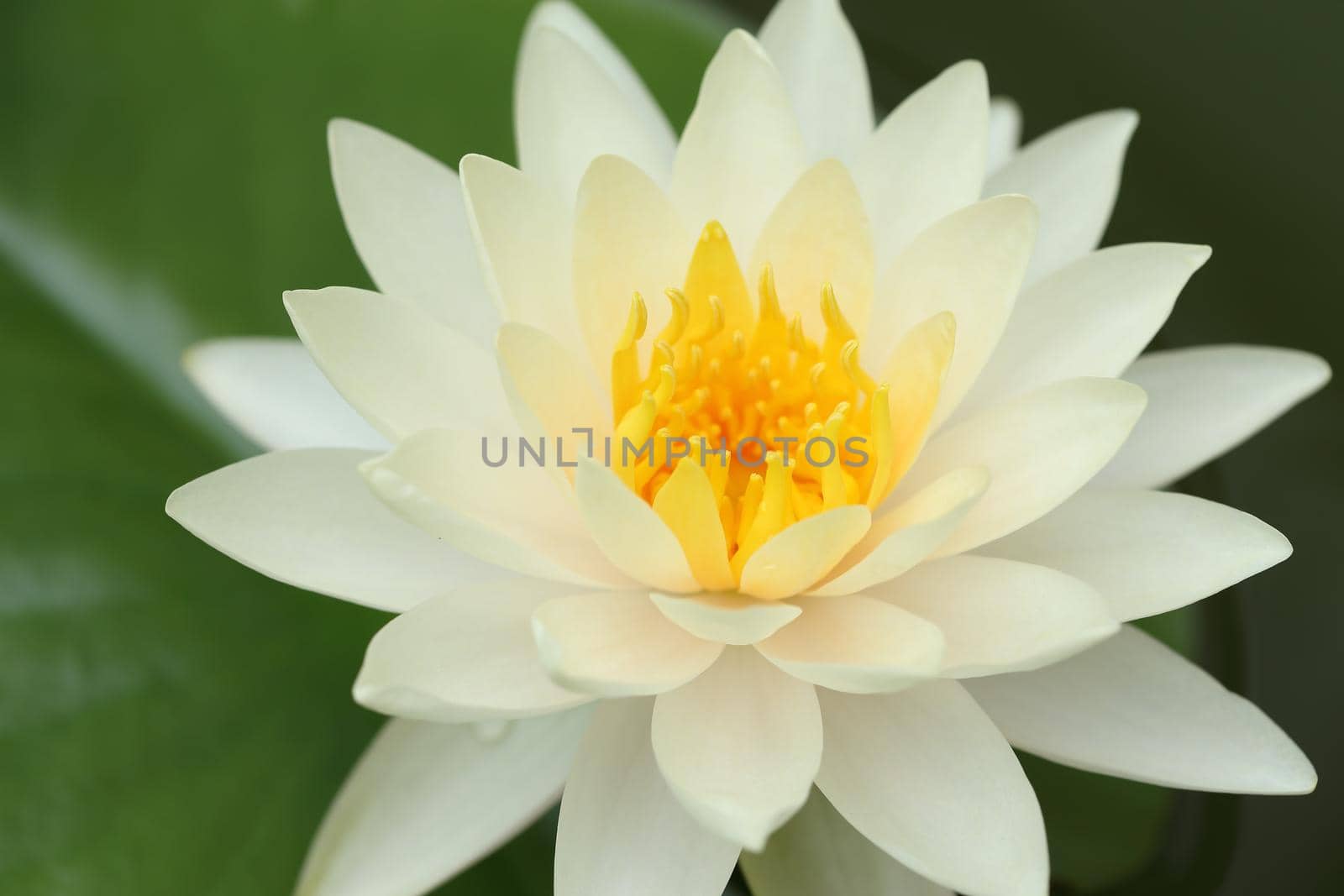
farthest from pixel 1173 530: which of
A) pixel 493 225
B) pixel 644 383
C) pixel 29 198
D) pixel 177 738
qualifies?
pixel 29 198

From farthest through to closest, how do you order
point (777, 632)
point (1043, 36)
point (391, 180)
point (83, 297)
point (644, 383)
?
point (1043, 36) → point (83, 297) → point (391, 180) → point (644, 383) → point (777, 632)

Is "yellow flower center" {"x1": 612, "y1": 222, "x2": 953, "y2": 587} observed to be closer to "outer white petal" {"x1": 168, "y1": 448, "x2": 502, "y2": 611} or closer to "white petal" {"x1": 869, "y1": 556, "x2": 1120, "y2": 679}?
"white petal" {"x1": 869, "y1": 556, "x2": 1120, "y2": 679}

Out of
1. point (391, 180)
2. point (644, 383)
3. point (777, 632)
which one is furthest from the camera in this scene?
point (391, 180)

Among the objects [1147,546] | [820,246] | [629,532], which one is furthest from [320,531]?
Result: [1147,546]

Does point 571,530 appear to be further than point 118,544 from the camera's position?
No

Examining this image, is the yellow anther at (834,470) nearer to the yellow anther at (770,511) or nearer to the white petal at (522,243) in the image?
the yellow anther at (770,511)

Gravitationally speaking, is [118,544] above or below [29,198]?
below

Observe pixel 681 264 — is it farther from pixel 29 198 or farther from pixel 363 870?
pixel 29 198

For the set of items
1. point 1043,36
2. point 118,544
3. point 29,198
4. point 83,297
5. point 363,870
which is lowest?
point 363,870

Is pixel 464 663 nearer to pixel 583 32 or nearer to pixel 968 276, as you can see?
pixel 968 276
